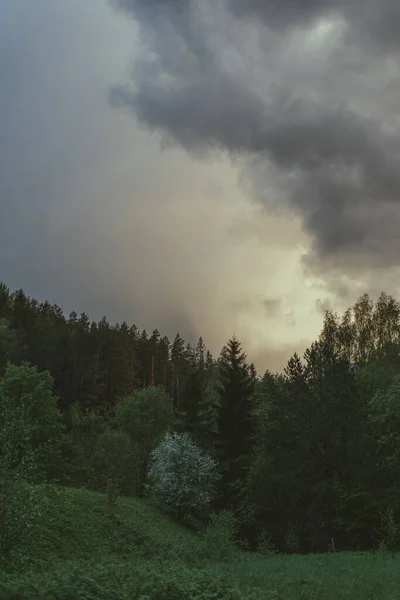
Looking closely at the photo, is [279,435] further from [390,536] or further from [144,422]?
[144,422]

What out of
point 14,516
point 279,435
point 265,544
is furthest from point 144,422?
point 14,516

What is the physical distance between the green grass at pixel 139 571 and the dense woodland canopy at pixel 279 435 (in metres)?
4.23

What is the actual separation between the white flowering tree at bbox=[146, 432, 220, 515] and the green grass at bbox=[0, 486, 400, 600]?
13417 mm

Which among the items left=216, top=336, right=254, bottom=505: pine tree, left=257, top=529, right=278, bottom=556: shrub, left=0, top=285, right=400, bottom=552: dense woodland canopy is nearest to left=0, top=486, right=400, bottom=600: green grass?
left=0, top=285, right=400, bottom=552: dense woodland canopy

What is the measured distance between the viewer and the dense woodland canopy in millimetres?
46250

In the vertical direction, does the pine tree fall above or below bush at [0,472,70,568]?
above

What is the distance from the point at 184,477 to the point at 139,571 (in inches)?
1521

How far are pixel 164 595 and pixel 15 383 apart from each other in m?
53.2

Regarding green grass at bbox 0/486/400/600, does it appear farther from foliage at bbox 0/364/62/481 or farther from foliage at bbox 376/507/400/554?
foliage at bbox 0/364/62/481

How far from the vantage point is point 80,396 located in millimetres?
110625

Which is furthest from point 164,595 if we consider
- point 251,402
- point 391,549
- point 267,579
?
point 251,402

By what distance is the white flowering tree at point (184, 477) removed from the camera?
179 ft

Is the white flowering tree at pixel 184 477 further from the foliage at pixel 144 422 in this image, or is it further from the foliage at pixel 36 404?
the foliage at pixel 144 422

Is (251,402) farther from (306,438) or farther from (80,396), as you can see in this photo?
→ (80,396)
